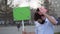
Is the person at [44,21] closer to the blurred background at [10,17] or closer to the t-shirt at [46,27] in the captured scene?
the t-shirt at [46,27]

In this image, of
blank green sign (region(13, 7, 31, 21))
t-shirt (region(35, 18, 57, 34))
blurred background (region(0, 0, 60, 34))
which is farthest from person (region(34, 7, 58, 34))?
blurred background (region(0, 0, 60, 34))

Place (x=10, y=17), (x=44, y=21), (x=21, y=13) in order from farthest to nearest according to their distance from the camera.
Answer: (x=10, y=17) → (x=21, y=13) → (x=44, y=21)

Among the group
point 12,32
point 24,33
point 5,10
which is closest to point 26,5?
point 24,33

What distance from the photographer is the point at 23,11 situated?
4445 mm

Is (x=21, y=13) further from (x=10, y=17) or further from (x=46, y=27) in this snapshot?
(x=10, y=17)

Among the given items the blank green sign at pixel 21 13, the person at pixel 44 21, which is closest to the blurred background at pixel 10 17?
the blank green sign at pixel 21 13

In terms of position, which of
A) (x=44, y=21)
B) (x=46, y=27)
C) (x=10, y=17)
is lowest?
(x=10, y=17)

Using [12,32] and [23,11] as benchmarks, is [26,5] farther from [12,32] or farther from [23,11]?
[12,32]

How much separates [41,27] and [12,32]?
9.23 metres

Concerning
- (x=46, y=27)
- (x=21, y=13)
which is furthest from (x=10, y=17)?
(x=46, y=27)

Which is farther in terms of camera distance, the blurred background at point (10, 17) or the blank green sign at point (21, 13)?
the blurred background at point (10, 17)

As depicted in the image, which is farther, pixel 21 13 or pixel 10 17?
pixel 10 17

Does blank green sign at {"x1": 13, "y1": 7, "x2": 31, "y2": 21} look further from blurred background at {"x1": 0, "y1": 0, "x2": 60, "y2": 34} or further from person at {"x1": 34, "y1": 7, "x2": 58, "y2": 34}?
blurred background at {"x1": 0, "y1": 0, "x2": 60, "y2": 34}

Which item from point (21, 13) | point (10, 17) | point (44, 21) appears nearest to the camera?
point (44, 21)
